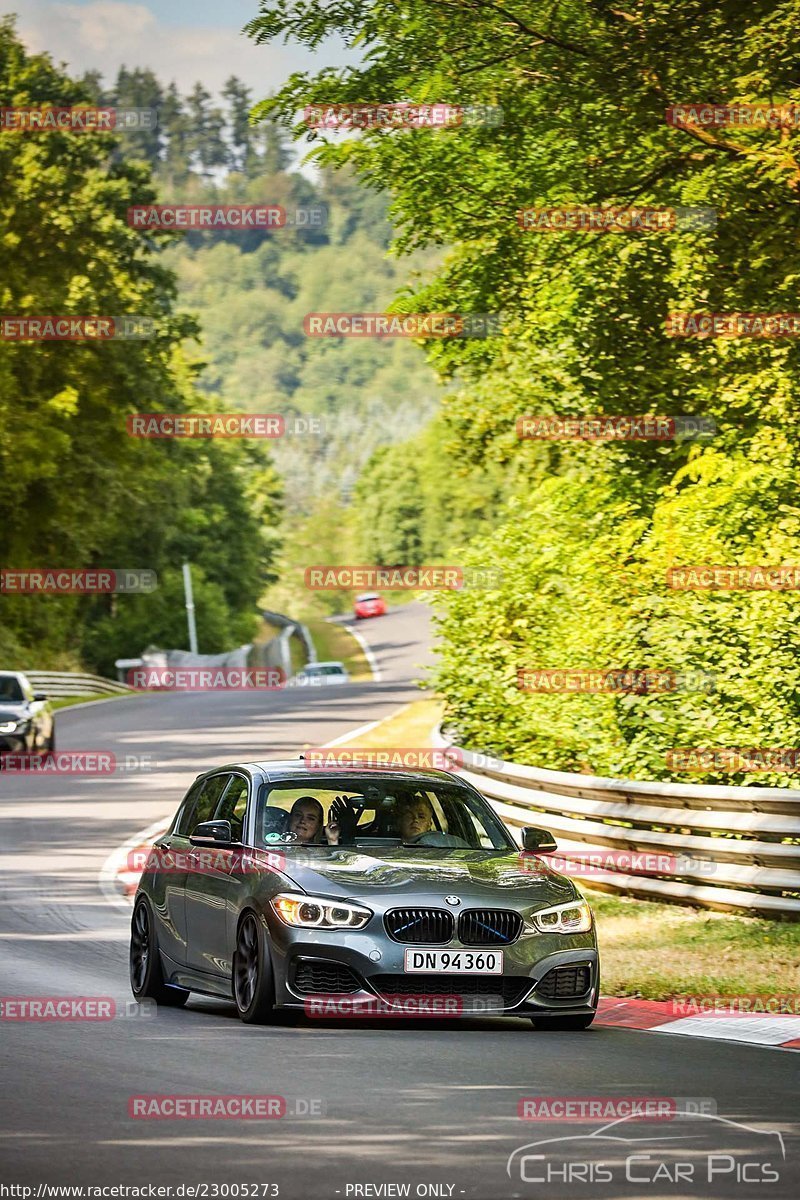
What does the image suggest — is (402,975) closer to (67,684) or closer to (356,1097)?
(356,1097)

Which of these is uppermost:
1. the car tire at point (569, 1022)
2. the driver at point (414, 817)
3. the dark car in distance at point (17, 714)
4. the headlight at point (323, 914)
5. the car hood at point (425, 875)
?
the driver at point (414, 817)

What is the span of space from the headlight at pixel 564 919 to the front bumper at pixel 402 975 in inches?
1.7

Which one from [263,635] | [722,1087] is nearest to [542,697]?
[722,1087]

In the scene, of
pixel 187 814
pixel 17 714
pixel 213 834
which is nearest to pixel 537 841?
pixel 213 834

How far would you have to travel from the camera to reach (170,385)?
194 feet

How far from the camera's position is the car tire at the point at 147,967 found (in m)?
11.7

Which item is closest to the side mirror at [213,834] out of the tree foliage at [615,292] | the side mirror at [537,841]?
the side mirror at [537,841]

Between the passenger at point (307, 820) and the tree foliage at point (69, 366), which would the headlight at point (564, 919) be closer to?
the passenger at point (307, 820)

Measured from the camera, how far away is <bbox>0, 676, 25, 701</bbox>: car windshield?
31.4 m

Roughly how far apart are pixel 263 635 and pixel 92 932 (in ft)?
451

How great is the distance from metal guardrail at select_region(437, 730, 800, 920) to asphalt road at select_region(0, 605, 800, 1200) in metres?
3.26

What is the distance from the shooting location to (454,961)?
32.5 feet

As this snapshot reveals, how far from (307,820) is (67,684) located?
160 ft

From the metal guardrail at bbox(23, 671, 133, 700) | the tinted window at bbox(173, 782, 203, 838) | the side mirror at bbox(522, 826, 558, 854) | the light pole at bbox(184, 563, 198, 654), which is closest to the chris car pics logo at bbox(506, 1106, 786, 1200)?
the side mirror at bbox(522, 826, 558, 854)
